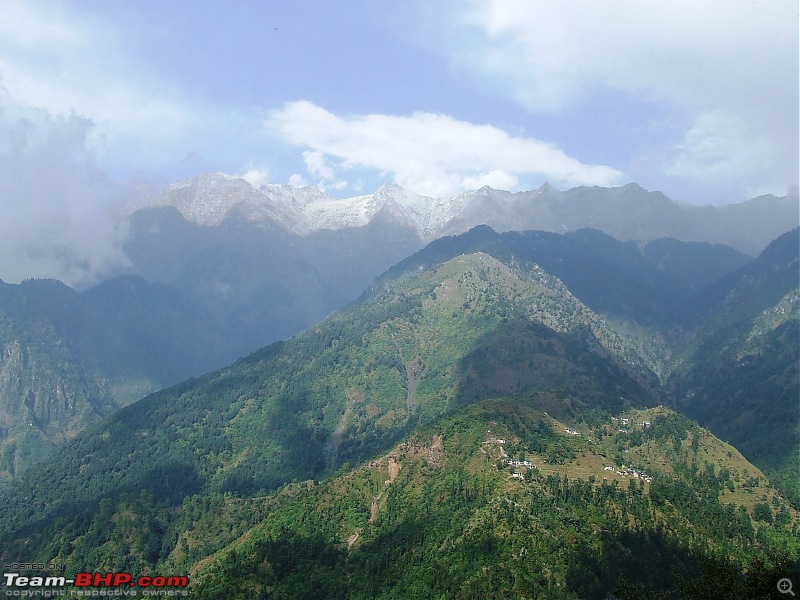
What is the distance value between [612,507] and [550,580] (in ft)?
94.8

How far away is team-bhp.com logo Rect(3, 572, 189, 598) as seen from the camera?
465ft

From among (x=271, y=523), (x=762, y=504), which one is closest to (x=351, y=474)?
(x=271, y=523)

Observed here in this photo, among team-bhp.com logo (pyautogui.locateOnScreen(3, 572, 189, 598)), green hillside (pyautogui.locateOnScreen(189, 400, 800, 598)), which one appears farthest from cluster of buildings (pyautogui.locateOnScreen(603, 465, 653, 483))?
team-bhp.com logo (pyautogui.locateOnScreen(3, 572, 189, 598))

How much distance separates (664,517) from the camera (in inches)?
5404

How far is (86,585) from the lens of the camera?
6358 inches

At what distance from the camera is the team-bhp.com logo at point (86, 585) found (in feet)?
465

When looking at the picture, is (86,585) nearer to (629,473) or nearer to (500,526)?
(500,526)

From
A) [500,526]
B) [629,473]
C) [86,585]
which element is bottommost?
[86,585]

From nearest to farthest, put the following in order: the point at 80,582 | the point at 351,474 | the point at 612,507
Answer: the point at 612,507, the point at 80,582, the point at 351,474

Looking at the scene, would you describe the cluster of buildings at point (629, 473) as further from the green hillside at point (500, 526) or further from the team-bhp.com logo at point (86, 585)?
the team-bhp.com logo at point (86, 585)

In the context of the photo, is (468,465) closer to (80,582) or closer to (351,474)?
(351,474)

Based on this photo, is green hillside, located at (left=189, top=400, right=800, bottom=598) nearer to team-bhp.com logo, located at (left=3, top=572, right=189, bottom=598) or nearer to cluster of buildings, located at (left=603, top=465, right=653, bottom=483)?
cluster of buildings, located at (left=603, top=465, right=653, bottom=483)

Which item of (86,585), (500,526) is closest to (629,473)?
(500,526)

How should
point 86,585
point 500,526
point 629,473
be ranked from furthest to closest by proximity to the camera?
point 629,473, point 86,585, point 500,526
